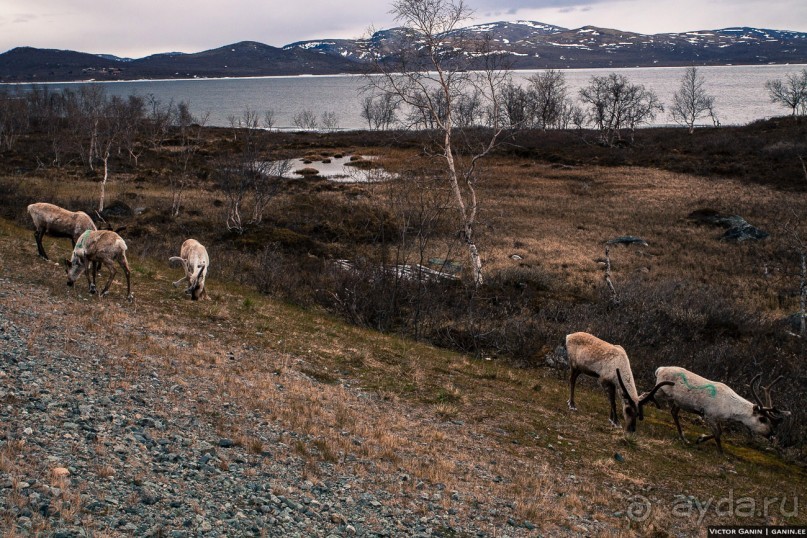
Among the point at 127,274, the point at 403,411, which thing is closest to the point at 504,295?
the point at 403,411

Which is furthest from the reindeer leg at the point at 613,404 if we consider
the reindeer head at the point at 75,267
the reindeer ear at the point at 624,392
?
the reindeer head at the point at 75,267

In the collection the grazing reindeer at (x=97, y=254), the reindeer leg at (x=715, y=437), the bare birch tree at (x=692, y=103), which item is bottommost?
the reindeer leg at (x=715, y=437)

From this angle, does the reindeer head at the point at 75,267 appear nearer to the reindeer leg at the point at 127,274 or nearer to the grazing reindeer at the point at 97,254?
the grazing reindeer at the point at 97,254

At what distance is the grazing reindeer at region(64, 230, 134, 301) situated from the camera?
13.6 m

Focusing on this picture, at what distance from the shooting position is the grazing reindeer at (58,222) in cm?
1609

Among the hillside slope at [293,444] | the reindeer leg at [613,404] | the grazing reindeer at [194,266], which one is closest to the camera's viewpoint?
the hillside slope at [293,444]

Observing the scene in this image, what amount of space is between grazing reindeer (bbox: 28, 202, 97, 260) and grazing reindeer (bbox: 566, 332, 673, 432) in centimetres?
1294

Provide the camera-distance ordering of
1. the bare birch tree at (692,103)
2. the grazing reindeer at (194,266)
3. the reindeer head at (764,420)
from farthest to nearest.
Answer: the bare birch tree at (692,103) < the grazing reindeer at (194,266) < the reindeer head at (764,420)

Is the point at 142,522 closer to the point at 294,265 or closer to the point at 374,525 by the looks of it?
the point at 374,525

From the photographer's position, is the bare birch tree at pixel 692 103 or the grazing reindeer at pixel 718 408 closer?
the grazing reindeer at pixel 718 408

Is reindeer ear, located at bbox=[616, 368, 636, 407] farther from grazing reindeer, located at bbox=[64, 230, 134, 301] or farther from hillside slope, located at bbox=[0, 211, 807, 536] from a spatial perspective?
grazing reindeer, located at bbox=[64, 230, 134, 301]

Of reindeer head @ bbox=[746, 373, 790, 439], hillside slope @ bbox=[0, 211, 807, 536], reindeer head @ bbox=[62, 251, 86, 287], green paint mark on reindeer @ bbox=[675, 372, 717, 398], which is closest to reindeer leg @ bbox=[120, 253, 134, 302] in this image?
hillside slope @ bbox=[0, 211, 807, 536]

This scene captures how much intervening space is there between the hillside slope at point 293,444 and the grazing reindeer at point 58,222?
1835 millimetres

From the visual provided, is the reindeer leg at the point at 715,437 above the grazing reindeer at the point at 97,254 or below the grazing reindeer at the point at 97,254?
below
